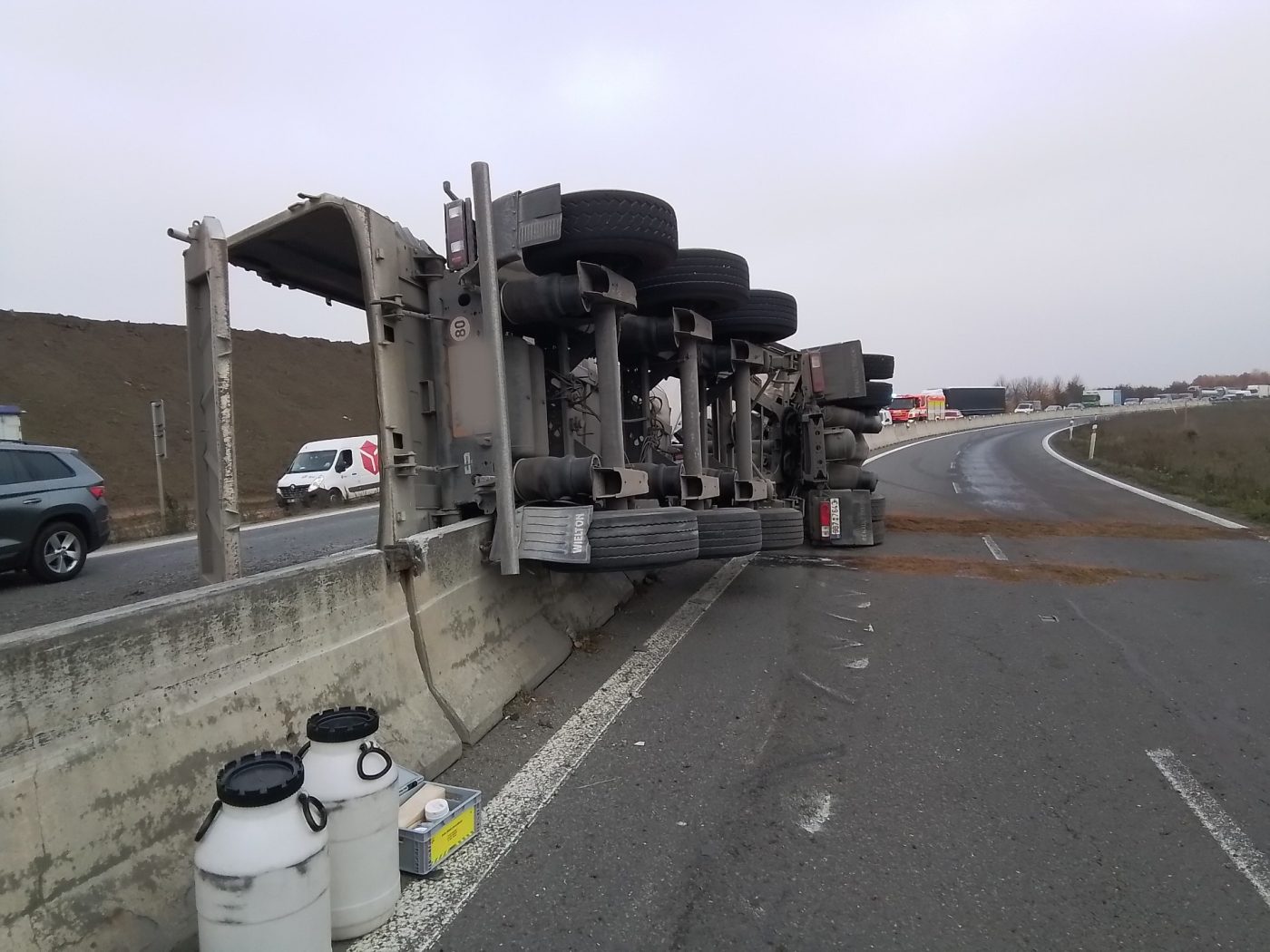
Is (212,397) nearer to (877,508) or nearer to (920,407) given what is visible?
(877,508)

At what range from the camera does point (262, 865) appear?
2215mm

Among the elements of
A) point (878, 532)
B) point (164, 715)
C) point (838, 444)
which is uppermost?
point (838, 444)

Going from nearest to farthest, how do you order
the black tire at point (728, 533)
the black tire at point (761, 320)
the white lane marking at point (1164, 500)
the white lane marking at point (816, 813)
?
the white lane marking at point (816, 813) → the black tire at point (728, 533) → the black tire at point (761, 320) → the white lane marking at point (1164, 500)

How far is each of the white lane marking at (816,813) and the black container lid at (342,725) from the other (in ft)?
5.93

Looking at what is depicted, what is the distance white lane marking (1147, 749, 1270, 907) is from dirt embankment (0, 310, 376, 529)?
77.4 ft

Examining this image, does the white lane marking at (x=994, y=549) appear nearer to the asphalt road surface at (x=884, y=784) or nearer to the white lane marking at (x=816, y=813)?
the asphalt road surface at (x=884, y=784)

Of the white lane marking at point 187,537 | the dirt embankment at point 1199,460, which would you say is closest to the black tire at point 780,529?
the white lane marking at point 187,537

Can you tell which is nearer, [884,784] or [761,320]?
[884,784]

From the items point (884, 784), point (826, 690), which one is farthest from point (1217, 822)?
point (826, 690)

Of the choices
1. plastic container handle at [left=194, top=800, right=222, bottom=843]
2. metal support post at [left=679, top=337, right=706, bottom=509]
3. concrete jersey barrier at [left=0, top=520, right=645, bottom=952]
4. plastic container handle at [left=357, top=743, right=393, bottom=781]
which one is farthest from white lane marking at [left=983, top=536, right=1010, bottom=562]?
plastic container handle at [left=194, top=800, right=222, bottom=843]

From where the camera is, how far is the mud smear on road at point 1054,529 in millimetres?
11195

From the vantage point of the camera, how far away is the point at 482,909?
2734 millimetres

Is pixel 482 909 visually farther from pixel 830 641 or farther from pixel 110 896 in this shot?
pixel 830 641

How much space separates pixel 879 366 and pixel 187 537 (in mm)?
11400
